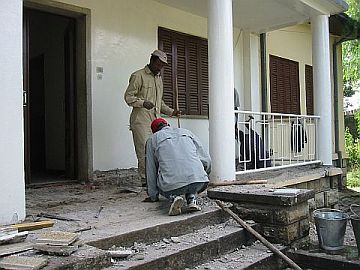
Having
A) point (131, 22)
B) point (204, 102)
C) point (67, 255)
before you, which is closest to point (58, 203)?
point (67, 255)

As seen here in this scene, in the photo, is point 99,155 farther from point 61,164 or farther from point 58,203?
point 58,203

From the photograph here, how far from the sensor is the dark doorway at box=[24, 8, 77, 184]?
6020mm

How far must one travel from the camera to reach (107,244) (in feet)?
9.44

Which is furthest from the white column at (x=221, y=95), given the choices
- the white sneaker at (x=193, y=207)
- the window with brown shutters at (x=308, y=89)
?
the window with brown shutters at (x=308, y=89)

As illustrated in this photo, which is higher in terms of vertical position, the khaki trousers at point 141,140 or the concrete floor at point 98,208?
the khaki trousers at point 141,140

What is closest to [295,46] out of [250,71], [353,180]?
[250,71]

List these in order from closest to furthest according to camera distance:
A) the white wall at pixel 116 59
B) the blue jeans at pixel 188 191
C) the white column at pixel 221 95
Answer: the blue jeans at pixel 188 191, the white column at pixel 221 95, the white wall at pixel 116 59

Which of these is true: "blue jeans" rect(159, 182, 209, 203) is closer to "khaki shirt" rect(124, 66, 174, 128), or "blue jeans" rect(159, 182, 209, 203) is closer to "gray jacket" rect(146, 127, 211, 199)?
"gray jacket" rect(146, 127, 211, 199)

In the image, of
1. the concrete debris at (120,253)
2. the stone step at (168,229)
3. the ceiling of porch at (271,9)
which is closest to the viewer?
the concrete debris at (120,253)

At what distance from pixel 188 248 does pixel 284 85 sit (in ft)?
23.9

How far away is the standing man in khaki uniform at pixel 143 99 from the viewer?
516 centimetres

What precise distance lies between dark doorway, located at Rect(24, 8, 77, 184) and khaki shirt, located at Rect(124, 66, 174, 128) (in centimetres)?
118

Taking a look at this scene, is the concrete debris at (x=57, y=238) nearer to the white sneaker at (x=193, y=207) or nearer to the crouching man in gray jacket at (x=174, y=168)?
the crouching man in gray jacket at (x=174, y=168)

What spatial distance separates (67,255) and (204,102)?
560 cm
